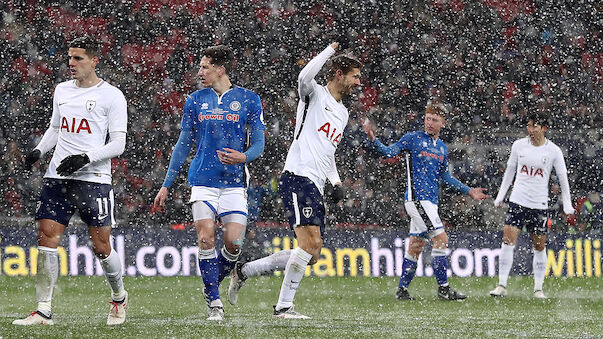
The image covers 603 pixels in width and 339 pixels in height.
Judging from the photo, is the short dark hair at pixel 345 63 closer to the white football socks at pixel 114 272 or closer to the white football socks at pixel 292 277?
the white football socks at pixel 292 277

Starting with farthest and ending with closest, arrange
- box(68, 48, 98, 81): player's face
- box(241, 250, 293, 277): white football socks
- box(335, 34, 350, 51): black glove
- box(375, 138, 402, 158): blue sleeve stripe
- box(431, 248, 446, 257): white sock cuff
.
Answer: box(335, 34, 350, 51): black glove → box(431, 248, 446, 257): white sock cuff → box(375, 138, 402, 158): blue sleeve stripe → box(241, 250, 293, 277): white football socks → box(68, 48, 98, 81): player's face

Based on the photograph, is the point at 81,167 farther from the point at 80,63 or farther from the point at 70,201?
the point at 80,63

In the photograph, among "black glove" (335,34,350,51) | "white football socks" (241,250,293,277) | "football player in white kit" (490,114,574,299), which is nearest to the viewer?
"white football socks" (241,250,293,277)

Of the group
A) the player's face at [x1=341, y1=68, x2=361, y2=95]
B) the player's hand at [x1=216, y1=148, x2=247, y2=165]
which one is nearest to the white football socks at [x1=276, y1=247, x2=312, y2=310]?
the player's hand at [x1=216, y1=148, x2=247, y2=165]

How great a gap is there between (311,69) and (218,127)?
2.35 ft

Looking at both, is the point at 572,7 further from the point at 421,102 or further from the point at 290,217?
the point at 290,217

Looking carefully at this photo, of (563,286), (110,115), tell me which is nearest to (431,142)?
(563,286)

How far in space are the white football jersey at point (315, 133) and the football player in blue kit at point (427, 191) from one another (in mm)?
2557

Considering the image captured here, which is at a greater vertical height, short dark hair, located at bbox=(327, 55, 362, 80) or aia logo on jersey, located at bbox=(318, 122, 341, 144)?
short dark hair, located at bbox=(327, 55, 362, 80)

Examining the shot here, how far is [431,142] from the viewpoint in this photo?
928cm

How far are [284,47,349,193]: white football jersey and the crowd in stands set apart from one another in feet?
23.5

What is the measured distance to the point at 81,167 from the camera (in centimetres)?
579

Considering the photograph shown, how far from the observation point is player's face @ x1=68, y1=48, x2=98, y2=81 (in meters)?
5.97

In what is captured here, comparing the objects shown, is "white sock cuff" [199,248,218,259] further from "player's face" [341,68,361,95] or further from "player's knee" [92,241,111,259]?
"player's face" [341,68,361,95]
